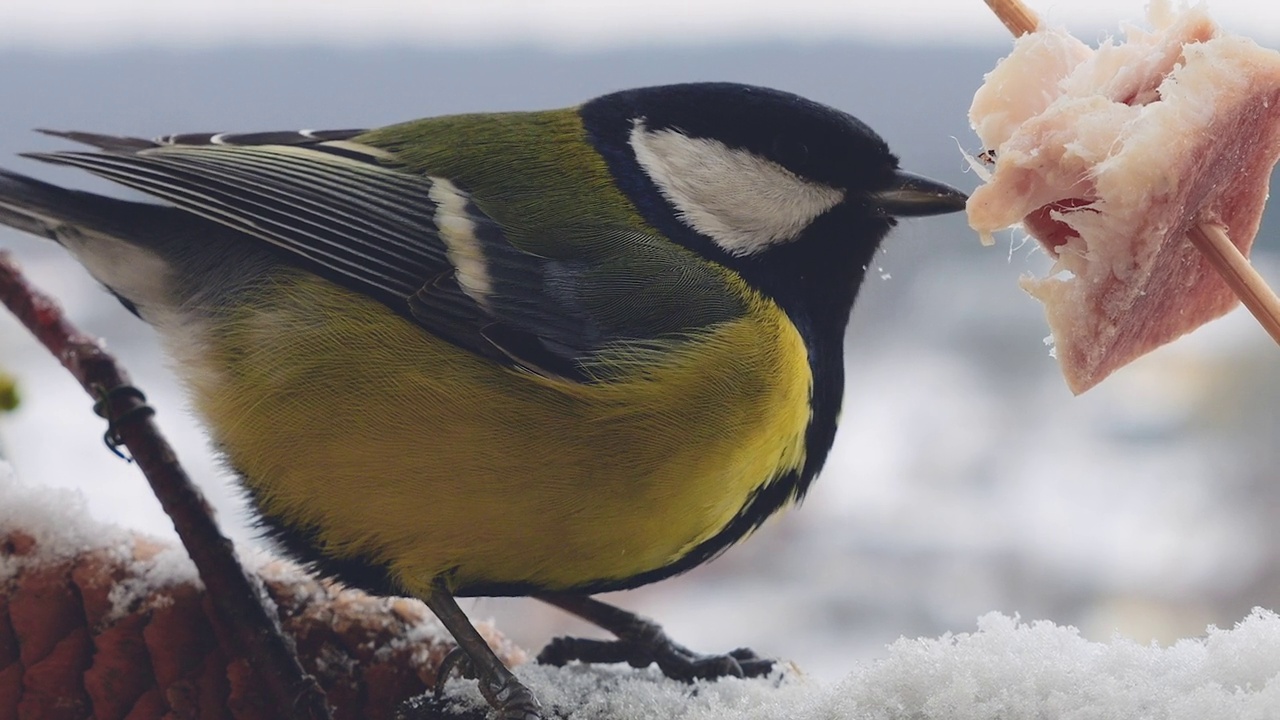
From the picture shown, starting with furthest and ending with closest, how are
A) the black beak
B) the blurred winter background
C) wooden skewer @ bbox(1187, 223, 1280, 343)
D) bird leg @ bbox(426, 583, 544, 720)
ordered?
the blurred winter background → the black beak → bird leg @ bbox(426, 583, 544, 720) → wooden skewer @ bbox(1187, 223, 1280, 343)

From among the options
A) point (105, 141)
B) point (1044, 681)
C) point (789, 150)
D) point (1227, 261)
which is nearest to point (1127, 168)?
point (1227, 261)

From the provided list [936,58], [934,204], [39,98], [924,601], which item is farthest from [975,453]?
[39,98]

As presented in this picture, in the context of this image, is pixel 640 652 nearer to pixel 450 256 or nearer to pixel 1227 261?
pixel 450 256

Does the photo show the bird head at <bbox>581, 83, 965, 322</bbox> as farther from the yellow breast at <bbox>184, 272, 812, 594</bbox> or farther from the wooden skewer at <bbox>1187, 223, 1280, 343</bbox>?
the wooden skewer at <bbox>1187, 223, 1280, 343</bbox>

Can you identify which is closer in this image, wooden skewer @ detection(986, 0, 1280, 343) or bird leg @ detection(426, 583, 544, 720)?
wooden skewer @ detection(986, 0, 1280, 343)

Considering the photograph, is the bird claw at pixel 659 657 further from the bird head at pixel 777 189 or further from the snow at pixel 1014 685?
the bird head at pixel 777 189

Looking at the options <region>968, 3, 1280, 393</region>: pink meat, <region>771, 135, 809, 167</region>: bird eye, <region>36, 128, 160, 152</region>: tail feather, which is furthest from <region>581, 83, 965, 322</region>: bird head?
<region>36, 128, 160, 152</region>: tail feather
